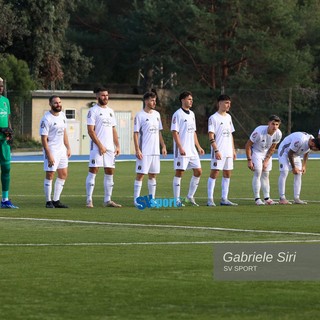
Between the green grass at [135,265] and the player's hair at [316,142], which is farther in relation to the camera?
the player's hair at [316,142]

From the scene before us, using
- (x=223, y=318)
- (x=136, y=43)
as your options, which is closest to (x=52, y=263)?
(x=223, y=318)

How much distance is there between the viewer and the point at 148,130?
22.9 metres

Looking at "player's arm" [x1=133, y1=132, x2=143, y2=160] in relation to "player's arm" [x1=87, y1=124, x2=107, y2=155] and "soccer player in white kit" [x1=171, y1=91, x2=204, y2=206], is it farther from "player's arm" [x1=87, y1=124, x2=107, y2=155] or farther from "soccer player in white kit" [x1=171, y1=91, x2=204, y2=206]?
"soccer player in white kit" [x1=171, y1=91, x2=204, y2=206]

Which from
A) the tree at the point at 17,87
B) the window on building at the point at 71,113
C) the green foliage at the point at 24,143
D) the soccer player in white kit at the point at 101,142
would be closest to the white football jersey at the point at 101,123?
the soccer player in white kit at the point at 101,142

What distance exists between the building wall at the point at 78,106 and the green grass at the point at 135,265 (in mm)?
38405

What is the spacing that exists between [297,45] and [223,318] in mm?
67912

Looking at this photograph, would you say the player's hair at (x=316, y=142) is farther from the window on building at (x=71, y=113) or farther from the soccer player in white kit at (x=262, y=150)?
the window on building at (x=71, y=113)

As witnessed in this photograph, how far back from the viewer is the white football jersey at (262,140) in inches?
942

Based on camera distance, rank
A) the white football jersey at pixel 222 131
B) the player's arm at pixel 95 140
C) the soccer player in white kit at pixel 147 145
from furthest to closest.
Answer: the white football jersey at pixel 222 131 < the soccer player in white kit at pixel 147 145 < the player's arm at pixel 95 140

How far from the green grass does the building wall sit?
38.4 metres

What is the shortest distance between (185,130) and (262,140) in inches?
65.3

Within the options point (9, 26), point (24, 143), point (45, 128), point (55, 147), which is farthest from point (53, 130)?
point (9, 26)

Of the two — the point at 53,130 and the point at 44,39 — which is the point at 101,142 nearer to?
the point at 53,130

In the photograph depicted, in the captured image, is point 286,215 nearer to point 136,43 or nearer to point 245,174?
point 245,174
